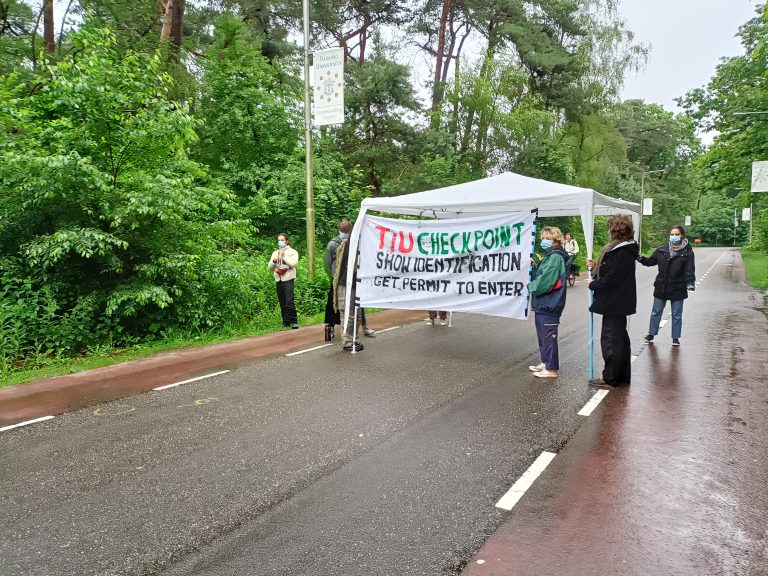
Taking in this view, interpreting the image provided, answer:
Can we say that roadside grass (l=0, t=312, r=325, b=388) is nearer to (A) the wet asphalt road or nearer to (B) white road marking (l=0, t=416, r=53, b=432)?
(B) white road marking (l=0, t=416, r=53, b=432)

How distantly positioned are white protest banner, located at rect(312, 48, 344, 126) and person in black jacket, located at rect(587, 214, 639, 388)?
23.3 ft

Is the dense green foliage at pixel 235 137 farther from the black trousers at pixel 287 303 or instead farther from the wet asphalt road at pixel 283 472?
the wet asphalt road at pixel 283 472

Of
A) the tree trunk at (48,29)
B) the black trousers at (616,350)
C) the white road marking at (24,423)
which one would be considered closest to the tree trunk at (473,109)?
the tree trunk at (48,29)

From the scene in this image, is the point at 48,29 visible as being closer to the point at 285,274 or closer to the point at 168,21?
the point at 168,21

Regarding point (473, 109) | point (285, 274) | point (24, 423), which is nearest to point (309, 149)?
point (285, 274)

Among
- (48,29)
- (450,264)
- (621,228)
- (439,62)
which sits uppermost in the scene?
(439,62)

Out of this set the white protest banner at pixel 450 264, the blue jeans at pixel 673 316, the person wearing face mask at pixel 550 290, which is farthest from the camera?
the blue jeans at pixel 673 316

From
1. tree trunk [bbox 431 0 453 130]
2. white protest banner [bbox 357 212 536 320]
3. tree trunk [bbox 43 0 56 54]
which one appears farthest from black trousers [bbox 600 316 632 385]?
tree trunk [bbox 431 0 453 130]

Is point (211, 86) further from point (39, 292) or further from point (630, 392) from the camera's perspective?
point (630, 392)

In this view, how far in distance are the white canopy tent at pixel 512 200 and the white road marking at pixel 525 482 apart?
3662 millimetres

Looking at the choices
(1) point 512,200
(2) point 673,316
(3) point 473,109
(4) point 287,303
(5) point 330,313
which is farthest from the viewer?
(3) point 473,109

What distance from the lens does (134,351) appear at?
9.02 m

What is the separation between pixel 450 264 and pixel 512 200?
137 cm

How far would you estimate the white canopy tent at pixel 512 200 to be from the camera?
24.1 ft
